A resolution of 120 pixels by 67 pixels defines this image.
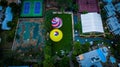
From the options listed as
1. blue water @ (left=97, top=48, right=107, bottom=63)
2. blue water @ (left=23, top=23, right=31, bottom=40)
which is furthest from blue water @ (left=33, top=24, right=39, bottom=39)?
blue water @ (left=97, top=48, right=107, bottom=63)

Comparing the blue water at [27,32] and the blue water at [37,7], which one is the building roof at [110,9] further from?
the blue water at [27,32]

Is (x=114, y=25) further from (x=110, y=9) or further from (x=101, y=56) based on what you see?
(x=101, y=56)

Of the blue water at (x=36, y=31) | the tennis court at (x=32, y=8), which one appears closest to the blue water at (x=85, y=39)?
the blue water at (x=36, y=31)

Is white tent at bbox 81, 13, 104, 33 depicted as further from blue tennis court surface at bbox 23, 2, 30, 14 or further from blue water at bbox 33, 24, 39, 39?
blue tennis court surface at bbox 23, 2, 30, 14

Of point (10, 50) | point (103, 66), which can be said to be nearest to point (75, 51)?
point (103, 66)

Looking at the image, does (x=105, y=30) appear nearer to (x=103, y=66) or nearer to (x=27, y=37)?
(x=103, y=66)

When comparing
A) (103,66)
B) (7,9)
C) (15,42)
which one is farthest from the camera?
(7,9)

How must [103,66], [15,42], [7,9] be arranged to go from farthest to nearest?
[7,9] < [15,42] < [103,66]
